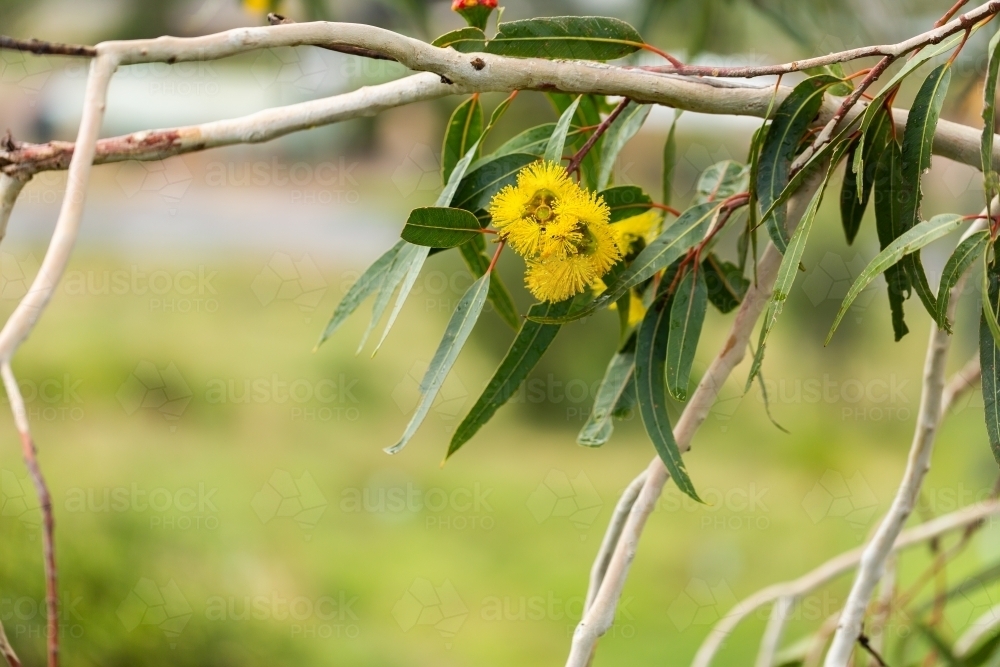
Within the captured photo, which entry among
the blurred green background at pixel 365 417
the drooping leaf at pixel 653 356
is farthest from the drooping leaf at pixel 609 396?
the blurred green background at pixel 365 417

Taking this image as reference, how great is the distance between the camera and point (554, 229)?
0.30 m

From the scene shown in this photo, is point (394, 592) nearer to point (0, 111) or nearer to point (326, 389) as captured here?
point (326, 389)

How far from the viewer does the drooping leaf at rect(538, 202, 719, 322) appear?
1.13 feet

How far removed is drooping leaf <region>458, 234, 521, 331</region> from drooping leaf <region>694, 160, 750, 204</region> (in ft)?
0.38

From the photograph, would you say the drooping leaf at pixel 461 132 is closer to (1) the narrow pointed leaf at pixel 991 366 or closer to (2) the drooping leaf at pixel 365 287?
(2) the drooping leaf at pixel 365 287

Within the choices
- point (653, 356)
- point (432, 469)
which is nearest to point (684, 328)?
point (653, 356)

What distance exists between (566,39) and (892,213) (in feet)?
0.53

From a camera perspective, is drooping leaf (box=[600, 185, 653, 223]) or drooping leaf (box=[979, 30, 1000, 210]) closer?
drooping leaf (box=[979, 30, 1000, 210])

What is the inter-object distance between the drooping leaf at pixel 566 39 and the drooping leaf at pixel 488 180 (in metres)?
0.05

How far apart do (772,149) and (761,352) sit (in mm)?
89

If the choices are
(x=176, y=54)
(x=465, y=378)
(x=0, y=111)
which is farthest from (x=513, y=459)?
(x=176, y=54)

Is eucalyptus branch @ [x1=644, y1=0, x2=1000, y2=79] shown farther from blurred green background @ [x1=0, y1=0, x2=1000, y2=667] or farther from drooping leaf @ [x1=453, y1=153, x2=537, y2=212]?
blurred green background @ [x1=0, y1=0, x2=1000, y2=667]

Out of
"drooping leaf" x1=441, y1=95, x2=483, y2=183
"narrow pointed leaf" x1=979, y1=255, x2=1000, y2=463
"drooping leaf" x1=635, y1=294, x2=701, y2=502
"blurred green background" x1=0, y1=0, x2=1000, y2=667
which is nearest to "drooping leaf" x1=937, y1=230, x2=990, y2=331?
"narrow pointed leaf" x1=979, y1=255, x2=1000, y2=463

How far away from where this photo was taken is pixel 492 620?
165cm
